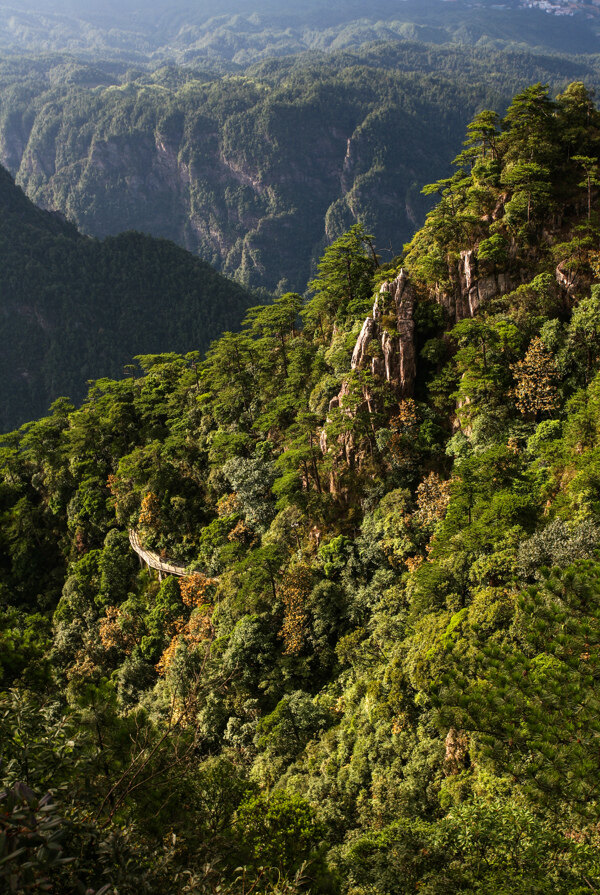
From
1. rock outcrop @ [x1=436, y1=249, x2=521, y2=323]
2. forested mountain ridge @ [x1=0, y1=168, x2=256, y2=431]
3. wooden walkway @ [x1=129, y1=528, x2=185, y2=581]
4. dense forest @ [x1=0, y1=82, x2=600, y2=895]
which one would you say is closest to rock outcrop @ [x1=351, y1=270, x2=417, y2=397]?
dense forest @ [x1=0, y1=82, x2=600, y2=895]

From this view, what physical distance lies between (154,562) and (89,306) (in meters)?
113

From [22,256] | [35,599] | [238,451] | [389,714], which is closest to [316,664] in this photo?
[389,714]

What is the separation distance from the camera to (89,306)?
13938 centimetres

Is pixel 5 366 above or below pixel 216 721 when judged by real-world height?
above

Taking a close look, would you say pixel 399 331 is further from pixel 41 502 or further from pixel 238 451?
pixel 41 502

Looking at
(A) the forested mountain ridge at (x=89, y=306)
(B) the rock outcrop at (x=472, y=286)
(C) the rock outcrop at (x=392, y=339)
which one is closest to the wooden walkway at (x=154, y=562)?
(C) the rock outcrop at (x=392, y=339)

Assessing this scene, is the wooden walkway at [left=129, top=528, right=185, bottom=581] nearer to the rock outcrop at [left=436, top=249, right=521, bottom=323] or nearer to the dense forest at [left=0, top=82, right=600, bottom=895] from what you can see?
the dense forest at [left=0, top=82, right=600, bottom=895]

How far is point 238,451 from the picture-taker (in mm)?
41562

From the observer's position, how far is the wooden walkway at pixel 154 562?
4107cm

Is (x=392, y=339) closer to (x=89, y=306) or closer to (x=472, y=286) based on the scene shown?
(x=472, y=286)

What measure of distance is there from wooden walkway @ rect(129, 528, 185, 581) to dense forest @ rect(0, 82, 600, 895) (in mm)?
918

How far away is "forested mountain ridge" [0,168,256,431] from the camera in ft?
434

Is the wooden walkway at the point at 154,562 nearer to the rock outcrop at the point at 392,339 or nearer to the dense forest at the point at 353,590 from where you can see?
the dense forest at the point at 353,590

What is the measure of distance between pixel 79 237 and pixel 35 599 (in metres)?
130
